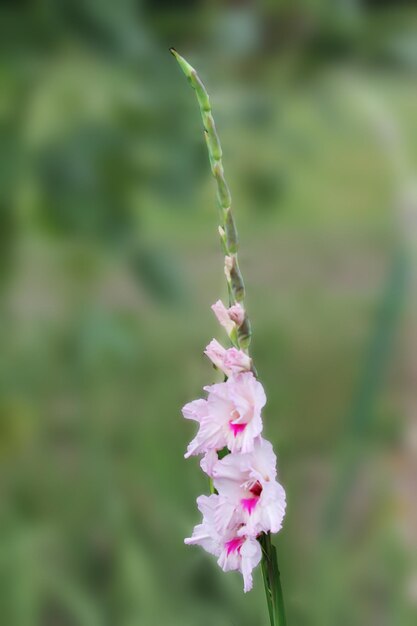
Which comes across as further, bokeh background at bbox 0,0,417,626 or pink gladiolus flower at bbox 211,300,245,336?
bokeh background at bbox 0,0,417,626

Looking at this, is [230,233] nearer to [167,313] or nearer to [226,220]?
[226,220]

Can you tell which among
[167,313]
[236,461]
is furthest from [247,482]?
[167,313]

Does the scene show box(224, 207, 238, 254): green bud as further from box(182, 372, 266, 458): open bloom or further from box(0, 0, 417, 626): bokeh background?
box(0, 0, 417, 626): bokeh background

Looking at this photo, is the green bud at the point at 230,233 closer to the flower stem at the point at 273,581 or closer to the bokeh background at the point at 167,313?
the flower stem at the point at 273,581

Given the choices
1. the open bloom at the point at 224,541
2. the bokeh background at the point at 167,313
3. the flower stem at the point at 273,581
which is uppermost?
the bokeh background at the point at 167,313

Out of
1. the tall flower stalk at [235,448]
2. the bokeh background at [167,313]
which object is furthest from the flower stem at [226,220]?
the bokeh background at [167,313]

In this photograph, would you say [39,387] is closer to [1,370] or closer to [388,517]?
[1,370]

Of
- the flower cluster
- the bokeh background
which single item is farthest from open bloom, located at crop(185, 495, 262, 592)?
the bokeh background

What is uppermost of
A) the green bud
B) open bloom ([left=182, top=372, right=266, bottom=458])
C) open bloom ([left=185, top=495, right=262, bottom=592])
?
the green bud

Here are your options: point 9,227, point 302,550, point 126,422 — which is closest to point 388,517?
point 302,550
